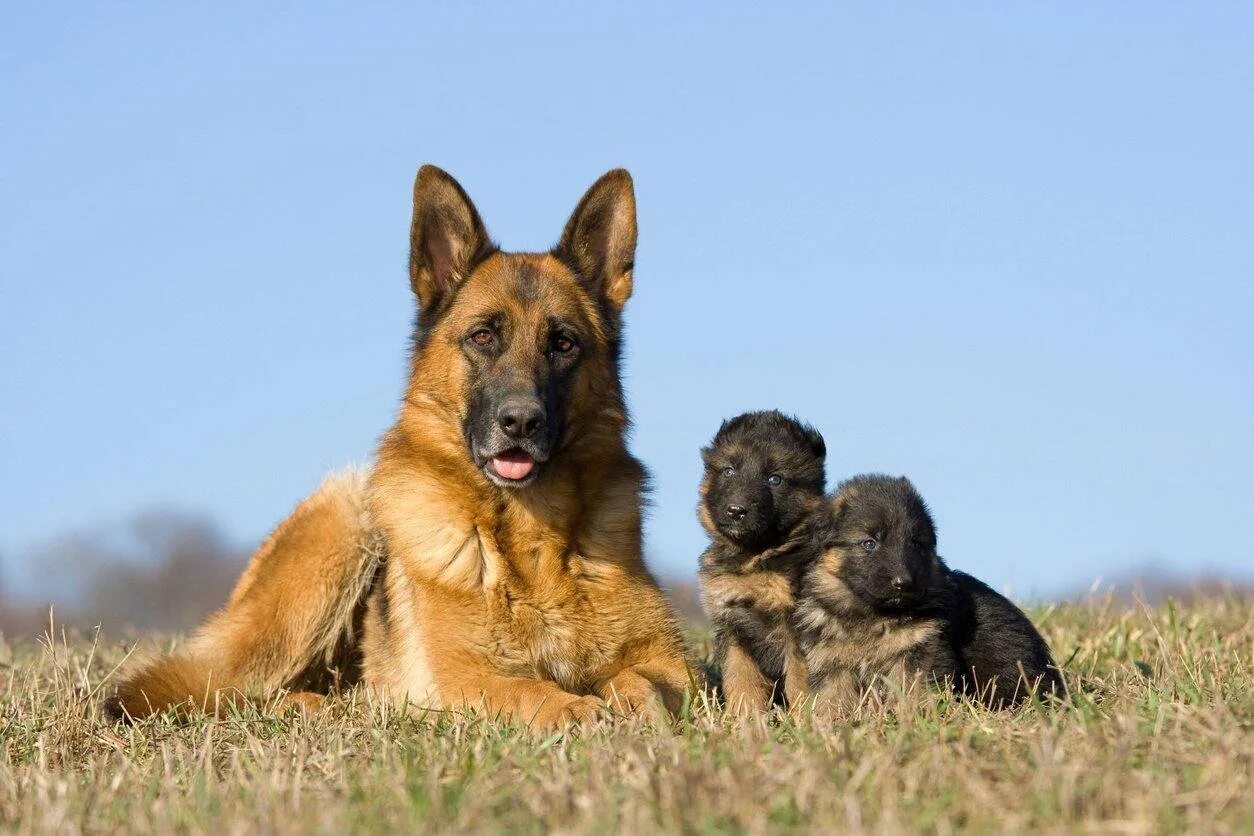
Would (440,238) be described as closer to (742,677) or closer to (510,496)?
(510,496)

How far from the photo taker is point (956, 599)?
645 cm

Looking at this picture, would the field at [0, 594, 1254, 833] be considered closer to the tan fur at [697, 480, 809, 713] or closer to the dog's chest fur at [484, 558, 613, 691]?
the dog's chest fur at [484, 558, 613, 691]

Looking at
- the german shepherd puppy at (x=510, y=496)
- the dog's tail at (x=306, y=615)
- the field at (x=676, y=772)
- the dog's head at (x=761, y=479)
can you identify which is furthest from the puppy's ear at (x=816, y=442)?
the dog's tail at (x=306, y=615)

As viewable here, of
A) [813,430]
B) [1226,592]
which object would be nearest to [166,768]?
[813,430]

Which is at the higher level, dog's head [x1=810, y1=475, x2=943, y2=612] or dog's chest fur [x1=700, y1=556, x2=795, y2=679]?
dog's head [x1=810, y1=475, x2=943, y2=612]

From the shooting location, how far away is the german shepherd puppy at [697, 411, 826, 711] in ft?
21.7

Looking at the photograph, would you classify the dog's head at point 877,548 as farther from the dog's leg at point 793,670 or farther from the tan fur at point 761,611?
the dog's leg at point 793,670

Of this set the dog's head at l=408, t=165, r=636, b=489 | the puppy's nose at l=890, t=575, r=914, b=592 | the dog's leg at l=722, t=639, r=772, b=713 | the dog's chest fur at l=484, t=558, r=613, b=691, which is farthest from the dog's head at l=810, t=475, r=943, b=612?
the dog's head at l=408, t=165, r=636, b=489

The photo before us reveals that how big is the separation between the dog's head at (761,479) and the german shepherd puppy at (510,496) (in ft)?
1.41

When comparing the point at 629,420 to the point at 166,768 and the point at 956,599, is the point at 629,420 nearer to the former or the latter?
the point at 956,599

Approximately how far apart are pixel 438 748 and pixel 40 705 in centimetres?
276

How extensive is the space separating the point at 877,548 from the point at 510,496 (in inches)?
71.5

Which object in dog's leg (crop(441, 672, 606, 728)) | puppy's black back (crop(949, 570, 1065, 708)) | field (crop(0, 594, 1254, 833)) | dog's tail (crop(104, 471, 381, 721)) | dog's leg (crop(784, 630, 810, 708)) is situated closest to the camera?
field (crop(0, 594, 1254, 833))

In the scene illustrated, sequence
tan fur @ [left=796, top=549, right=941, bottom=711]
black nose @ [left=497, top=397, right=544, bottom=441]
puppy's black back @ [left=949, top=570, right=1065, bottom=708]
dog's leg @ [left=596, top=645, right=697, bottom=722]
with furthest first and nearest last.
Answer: puppy's black back @ [left=949, top=570, right=1065, bottom=708]
black nose @ [left=497, top=397, right=544, bottom=441]
tan fur @ [left=796, top=549, right=941, bottom=711]
dog's leg @ [left=596, top=645, right=697, bottom=722]
